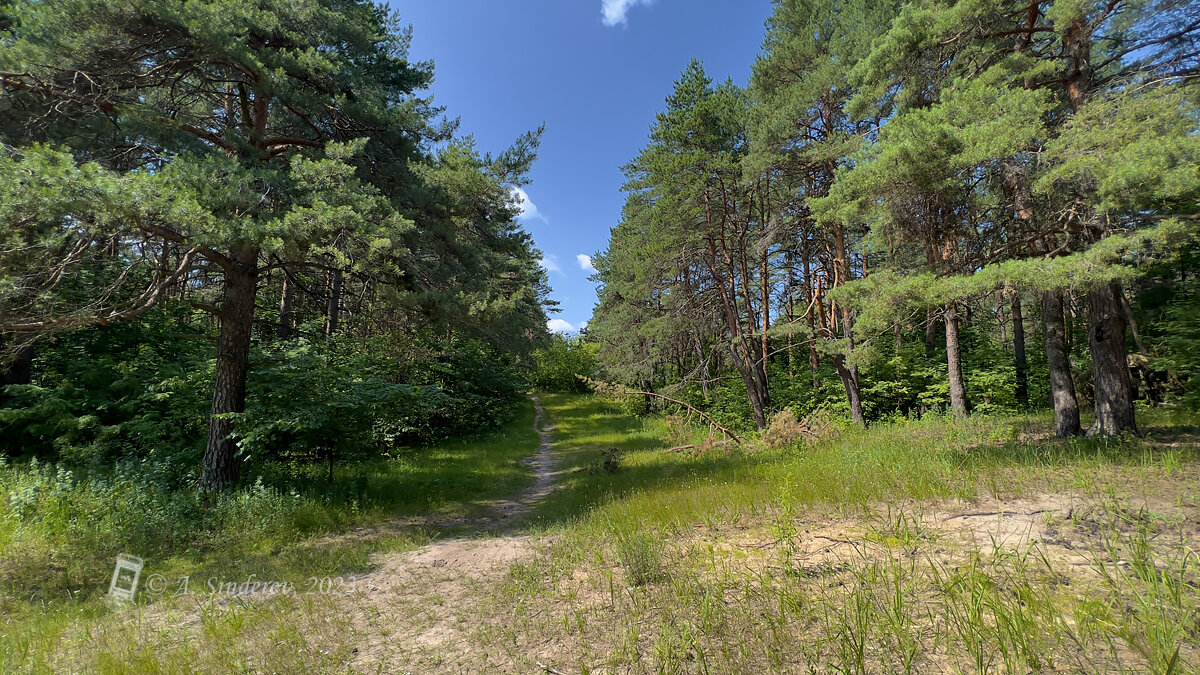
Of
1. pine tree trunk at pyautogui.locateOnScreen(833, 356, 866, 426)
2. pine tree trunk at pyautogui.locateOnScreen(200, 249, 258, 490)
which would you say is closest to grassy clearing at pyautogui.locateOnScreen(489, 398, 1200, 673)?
pine tree trunk at pyautogui.locateOnScreen(833, 356, 866, 426)

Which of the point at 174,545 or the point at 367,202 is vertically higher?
the point at 367,202

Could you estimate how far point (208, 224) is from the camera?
15.4 ft

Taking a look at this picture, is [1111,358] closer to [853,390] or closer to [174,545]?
[853,390]

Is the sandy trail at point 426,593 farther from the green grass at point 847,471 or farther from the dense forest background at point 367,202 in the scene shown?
the dense forest background at point 367,202

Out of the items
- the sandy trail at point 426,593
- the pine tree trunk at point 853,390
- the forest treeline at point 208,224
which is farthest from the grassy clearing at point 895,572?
the pine tree trunk at point 853,390

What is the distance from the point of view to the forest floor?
2279 millimetres

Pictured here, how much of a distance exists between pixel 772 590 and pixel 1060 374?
30.2 ft

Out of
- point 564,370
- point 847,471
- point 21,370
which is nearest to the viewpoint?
point 847,471

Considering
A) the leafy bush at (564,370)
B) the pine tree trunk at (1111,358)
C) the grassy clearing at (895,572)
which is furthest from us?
the leafy bush at (564,370)

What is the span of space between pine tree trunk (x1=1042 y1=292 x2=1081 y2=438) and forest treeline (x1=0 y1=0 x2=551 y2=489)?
35.1 ft

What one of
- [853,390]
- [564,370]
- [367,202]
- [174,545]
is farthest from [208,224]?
[564,370]

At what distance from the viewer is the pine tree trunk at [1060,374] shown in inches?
295

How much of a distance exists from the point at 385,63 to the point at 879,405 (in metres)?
18.5

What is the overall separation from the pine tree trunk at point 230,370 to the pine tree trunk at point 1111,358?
1397 centimetres
